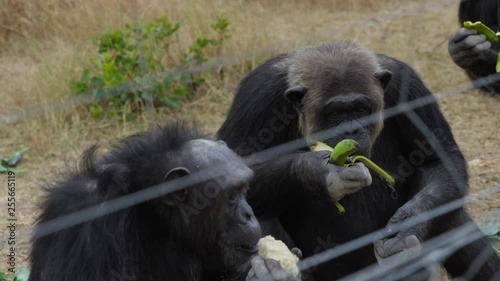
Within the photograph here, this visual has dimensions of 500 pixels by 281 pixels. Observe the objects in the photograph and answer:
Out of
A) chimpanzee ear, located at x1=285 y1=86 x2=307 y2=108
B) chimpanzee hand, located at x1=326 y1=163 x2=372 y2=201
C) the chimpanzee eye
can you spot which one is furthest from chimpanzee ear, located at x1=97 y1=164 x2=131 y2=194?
chimpanzee ear, located at x1=285 y1=86 x2=307 y2=108

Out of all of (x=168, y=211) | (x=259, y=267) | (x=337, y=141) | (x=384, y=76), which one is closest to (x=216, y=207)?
(x=168, y=211)

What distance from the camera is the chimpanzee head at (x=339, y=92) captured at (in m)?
4.66

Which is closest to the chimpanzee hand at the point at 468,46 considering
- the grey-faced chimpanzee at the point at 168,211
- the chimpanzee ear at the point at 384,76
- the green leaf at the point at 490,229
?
the chimpanzee ear at the point at 384,76

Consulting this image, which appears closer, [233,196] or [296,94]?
[233,196]

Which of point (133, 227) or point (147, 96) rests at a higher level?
point (133, 227)

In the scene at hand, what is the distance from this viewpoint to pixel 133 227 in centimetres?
379

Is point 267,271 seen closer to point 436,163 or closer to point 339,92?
point 339,92

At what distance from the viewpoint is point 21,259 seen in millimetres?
5871

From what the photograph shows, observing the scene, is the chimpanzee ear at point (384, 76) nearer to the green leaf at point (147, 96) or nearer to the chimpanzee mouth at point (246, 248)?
the chimpanzee mouth at point (246, 248)

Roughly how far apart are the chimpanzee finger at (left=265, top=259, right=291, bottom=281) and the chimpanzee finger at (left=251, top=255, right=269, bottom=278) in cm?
2

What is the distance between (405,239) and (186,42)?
511 centimetres

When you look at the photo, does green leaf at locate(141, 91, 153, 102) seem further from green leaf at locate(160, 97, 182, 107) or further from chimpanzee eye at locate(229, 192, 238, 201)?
chimpanzee eye at locate(229, 192, 238, 201)

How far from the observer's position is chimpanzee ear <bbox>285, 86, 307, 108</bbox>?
15.7 feet

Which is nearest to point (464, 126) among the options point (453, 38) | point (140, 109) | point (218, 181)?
point (453, 38)
